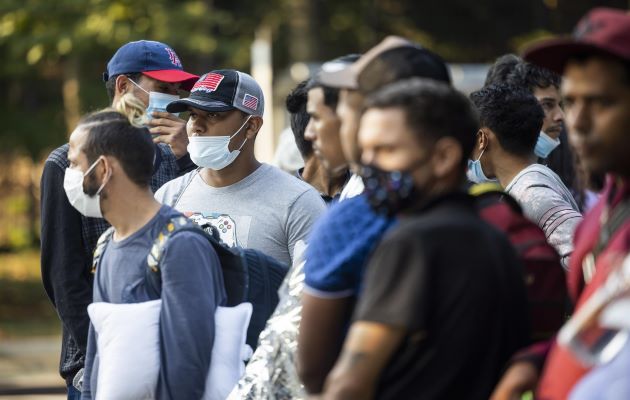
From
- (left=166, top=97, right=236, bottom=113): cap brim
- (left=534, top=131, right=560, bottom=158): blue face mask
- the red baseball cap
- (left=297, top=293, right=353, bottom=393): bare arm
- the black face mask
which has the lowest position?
(left=534, top=131, right=560, bottom=158): blue face mask

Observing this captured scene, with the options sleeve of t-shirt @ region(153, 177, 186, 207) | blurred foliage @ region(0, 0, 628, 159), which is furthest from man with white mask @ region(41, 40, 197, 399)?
blurred foliage @ region(0, 0, 628, 159)

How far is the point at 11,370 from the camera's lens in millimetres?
13883

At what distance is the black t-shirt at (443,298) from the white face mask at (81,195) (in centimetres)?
177

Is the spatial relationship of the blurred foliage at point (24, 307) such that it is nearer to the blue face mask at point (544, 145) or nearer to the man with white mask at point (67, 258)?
the man with white mask at point (67, 258)

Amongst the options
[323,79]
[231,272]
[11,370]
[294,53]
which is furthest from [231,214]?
[294,53]

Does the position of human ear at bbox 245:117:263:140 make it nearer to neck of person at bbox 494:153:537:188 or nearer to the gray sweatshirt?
neck of person at bbox 494:153:537:188

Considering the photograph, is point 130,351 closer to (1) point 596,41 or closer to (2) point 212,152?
(2) point 212,152

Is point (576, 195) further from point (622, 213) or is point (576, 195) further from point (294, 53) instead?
point (294, 53)

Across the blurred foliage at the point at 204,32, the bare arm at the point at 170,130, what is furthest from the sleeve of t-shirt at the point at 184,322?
the blurred foliage at the point at 204,32

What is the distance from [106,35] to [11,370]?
4.83 metres

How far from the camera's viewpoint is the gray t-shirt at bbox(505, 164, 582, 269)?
5.08m

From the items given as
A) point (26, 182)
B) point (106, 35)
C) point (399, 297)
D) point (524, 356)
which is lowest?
point (26, 182)

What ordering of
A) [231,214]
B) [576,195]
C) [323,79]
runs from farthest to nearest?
[576,195], [231,214], [323,79]

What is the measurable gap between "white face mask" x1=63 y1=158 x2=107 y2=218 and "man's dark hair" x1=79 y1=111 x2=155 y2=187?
6cm
